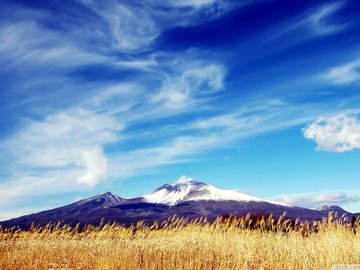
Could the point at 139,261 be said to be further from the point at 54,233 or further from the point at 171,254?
the point at 54,233

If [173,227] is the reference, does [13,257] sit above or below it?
below

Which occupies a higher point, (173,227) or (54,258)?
(173,227)

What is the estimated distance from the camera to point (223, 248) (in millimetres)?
13055

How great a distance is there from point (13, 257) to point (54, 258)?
1.34 m

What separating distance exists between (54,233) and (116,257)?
5225 mm

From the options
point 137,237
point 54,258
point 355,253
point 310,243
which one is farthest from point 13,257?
point 355,253

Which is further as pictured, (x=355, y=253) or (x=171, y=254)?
(x=171, y=254)

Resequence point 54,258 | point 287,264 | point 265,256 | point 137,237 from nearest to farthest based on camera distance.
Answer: point 287,264 → point 265,256 → point 54,258 → point 137,237

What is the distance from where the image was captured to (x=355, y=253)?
11.6 meters

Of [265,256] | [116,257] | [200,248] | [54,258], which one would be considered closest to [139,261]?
[116,257]

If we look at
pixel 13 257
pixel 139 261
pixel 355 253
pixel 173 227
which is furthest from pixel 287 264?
pixel 13 257

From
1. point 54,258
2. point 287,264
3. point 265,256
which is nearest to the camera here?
point 287,264

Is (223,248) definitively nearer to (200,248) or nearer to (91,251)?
(200,248)

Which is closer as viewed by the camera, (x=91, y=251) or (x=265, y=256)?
(x=265, y=256)
